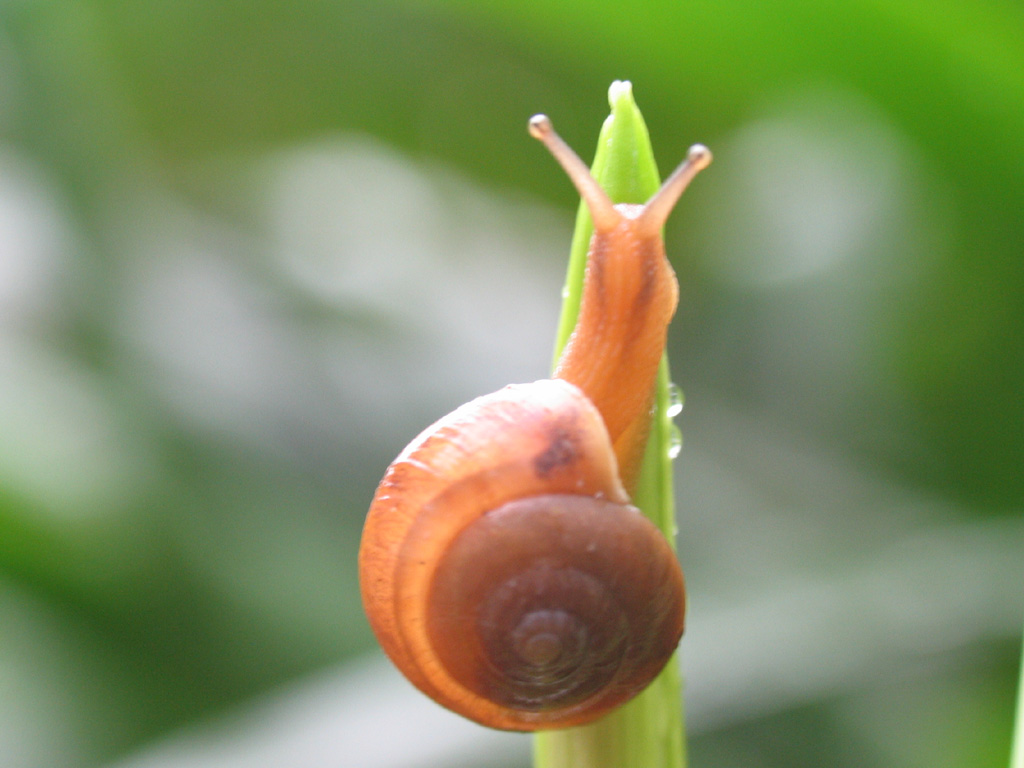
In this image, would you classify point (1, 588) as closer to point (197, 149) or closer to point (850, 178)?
point (197, 149)

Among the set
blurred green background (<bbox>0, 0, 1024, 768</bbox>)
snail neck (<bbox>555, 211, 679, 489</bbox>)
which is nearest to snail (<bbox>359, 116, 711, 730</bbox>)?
snail neck (<bbox>555, 211, 679, 489</bbox>)

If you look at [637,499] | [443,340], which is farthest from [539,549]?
[443,340]

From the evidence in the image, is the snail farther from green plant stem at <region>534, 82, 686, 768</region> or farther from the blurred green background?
the blurred green background

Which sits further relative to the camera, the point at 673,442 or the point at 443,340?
the point at 443,340

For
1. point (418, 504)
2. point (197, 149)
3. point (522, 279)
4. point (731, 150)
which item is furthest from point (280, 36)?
point (418, 504)

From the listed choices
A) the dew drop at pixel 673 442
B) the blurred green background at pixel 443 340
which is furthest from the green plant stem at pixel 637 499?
the blurred green background at pixel 443 340

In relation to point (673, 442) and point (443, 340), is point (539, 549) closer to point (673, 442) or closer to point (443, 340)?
point (673, 442)
